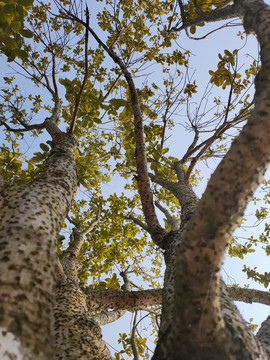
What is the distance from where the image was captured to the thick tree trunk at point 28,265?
0.75m

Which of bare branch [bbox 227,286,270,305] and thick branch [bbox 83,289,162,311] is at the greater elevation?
thick branch [bbox 83,289,162,311]

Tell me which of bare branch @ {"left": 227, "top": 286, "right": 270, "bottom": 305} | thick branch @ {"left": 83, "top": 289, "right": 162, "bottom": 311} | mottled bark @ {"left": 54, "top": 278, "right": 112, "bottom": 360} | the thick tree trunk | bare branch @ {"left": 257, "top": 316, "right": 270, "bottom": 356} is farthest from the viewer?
bare branch @ {"left": 227, "top": 286, "right": 270, "bottom": 305}

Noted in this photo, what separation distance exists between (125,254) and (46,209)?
5.07 meters

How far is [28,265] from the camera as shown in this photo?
0.92m

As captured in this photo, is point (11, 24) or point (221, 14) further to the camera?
point (221, 14)

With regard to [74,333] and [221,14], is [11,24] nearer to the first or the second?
[221,14]

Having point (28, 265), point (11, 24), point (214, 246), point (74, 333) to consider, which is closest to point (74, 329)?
point (74, 333)

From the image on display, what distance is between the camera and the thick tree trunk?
0.75m

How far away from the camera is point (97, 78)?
168 inches

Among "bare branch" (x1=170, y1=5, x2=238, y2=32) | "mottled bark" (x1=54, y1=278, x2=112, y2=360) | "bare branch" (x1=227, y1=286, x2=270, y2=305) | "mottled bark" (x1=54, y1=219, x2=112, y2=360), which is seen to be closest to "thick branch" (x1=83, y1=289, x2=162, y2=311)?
"mottled bark" (x1=54, y1=219, x2=112, y2=360)

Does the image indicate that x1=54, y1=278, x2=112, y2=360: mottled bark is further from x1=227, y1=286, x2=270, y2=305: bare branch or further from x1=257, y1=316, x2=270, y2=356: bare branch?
x1=227, y1=286, x2=270, y2=305: bare branch

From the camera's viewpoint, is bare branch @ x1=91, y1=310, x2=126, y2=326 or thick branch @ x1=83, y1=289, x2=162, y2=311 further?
bare branch @ x1=91, y1=310, x2=126, y2=326

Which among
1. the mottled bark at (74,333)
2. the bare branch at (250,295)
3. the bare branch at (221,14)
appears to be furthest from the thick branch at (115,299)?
the bare branch at (221,14)

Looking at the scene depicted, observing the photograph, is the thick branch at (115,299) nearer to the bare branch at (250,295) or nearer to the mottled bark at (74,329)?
the mottled bark at (74,329)
